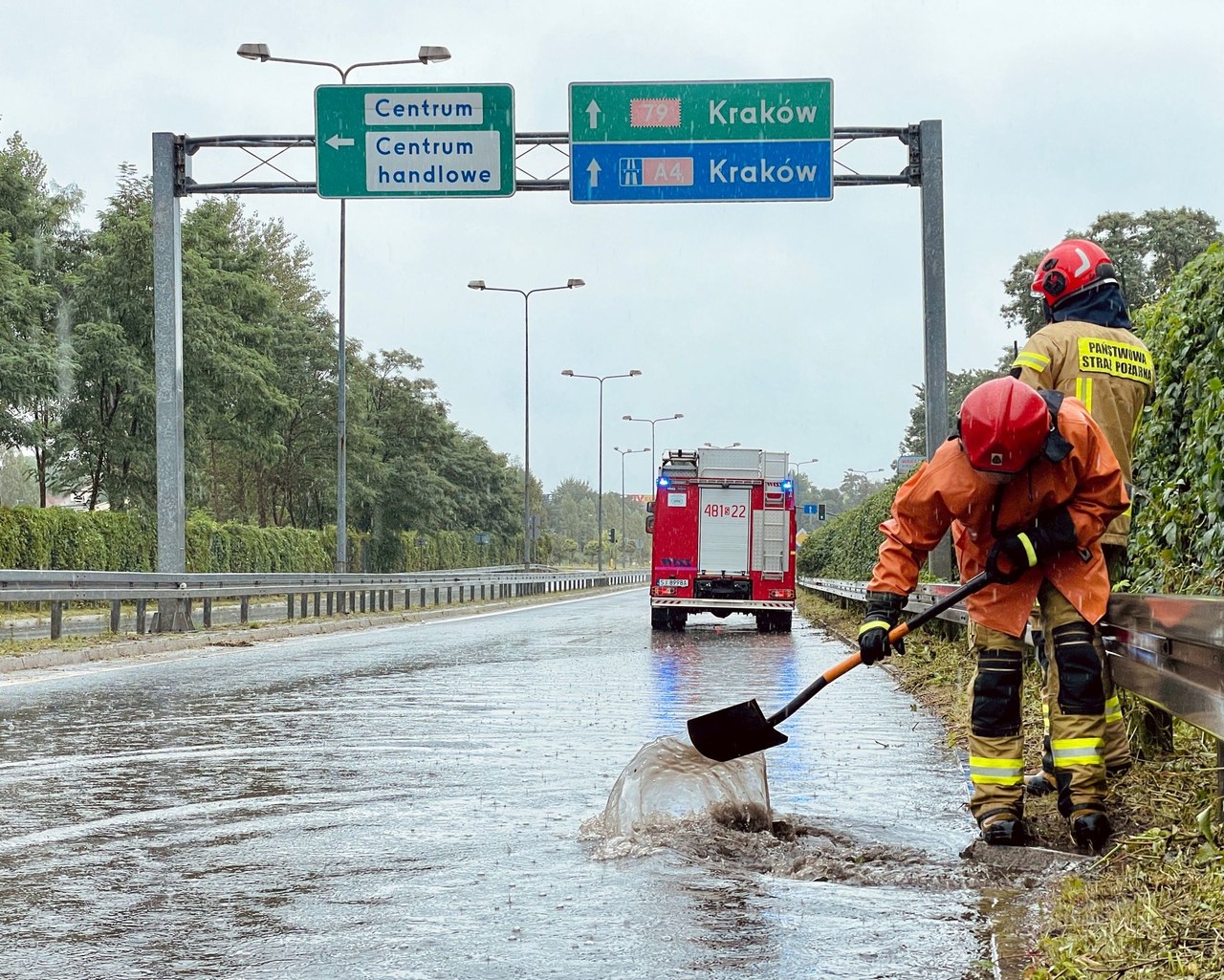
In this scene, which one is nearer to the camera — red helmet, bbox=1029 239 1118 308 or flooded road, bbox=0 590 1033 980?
flooded road, bbox=0 590 1033 980

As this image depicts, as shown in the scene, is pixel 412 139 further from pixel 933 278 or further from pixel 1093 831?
pixel 1093 831

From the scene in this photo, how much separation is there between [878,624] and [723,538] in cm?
2037

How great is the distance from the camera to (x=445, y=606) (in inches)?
1388

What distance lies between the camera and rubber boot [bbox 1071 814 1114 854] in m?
5.34

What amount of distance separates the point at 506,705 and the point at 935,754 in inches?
150

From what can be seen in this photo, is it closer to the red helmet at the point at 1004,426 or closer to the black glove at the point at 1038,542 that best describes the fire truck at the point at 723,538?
the black glove at the point at 1038,542

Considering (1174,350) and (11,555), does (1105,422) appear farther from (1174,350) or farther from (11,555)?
(11,555)

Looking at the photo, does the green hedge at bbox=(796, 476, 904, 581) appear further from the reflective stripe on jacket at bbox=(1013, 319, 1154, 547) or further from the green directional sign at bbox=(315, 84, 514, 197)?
the reflective stripe on jacket at bbox=(1013, 319, 1154, 547)

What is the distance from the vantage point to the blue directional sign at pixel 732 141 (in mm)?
20469

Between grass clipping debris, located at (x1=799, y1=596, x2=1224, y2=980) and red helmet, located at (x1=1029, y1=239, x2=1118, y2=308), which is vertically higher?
red helmet, located at (x1=1029, y1=239, x2=1118, y2=308)

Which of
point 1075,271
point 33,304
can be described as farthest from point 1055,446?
point 33,304

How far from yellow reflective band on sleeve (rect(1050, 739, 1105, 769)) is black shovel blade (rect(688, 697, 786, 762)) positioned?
1.06 m

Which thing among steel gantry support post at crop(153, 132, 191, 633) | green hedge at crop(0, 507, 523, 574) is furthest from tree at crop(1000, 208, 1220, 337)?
steel gantry support post at crop(153, 132, 191, 633)

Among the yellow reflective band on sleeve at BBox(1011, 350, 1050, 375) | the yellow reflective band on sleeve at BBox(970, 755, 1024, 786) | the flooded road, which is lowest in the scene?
the flooded road
